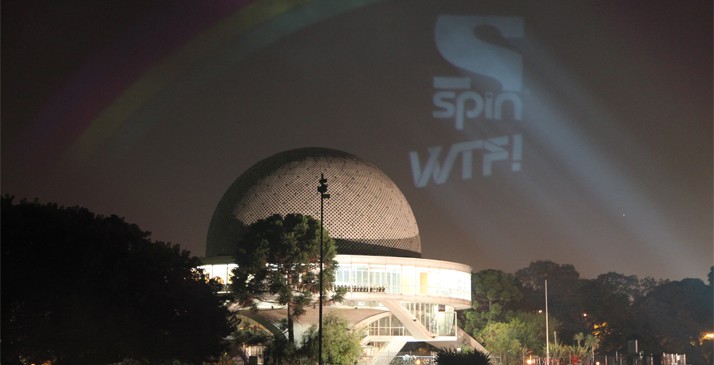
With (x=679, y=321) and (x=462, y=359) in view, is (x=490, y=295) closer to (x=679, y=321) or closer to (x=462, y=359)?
(x=679, y=321)

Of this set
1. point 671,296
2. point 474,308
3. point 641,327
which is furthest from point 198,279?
point 671,296

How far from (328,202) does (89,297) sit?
35627 millimetres

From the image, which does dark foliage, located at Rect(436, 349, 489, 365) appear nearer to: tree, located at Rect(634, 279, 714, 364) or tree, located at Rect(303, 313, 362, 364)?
tree, located at Rect(303, 313, 362, 364)

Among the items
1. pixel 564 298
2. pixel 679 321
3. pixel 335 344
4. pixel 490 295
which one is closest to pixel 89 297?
pixel 335 344

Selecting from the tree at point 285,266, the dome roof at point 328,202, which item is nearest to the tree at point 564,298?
the dome roof at point 328,202

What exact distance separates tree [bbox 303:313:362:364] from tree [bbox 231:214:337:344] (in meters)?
2.73

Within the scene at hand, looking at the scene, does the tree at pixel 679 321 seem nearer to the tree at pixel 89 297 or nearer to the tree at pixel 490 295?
the tree at pixel 490 295

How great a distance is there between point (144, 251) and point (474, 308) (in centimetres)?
5549

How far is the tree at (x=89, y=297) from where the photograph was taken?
38.0 m

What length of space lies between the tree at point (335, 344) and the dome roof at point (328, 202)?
15.6 meters

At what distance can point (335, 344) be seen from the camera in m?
56.0

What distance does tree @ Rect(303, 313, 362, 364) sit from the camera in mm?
55094

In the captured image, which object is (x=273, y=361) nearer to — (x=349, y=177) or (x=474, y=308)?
(x=349, y=177)

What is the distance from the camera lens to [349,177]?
75438 mm
